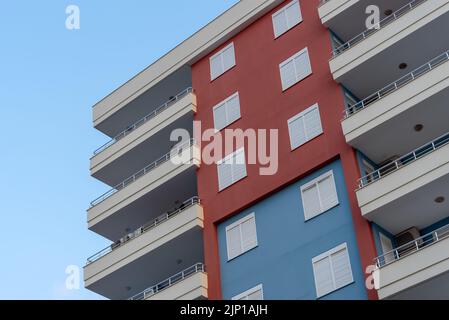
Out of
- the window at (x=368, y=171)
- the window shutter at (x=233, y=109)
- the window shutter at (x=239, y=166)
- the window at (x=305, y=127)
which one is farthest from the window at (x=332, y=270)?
the window shutter at (x=233, y=109)

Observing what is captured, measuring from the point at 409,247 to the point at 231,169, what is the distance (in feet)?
32.0

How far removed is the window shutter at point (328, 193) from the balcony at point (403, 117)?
1946 mm

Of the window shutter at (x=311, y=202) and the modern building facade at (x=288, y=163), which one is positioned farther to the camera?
the window shutter at (x=311, y=202)

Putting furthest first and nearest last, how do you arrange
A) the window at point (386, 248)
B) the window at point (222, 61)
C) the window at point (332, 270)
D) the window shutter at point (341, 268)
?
1. the window at point (222, 61)
2. the window at point (332, 270)
3. the window shutter at point (341, 268)
4. the window at point (386, 248)

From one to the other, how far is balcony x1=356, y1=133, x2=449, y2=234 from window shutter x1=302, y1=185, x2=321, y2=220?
7.54 feet

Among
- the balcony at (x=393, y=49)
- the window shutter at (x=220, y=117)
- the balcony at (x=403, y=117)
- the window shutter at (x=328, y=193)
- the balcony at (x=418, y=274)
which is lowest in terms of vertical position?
the balcony at (x=418, y=274)

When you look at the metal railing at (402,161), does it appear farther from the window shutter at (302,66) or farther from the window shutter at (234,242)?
the window shutter at (234,242)

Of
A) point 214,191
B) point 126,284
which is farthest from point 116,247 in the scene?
point 214,191

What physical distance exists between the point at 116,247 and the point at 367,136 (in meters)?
15.2

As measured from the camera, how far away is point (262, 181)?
35344 millimetres

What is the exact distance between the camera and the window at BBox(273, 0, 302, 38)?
39094 millimetres

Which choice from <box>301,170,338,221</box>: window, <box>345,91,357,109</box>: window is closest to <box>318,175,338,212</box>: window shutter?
<box>301,170,338,221</box>: window

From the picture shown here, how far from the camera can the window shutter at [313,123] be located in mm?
34641

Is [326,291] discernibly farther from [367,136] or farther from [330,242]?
[367,136]
